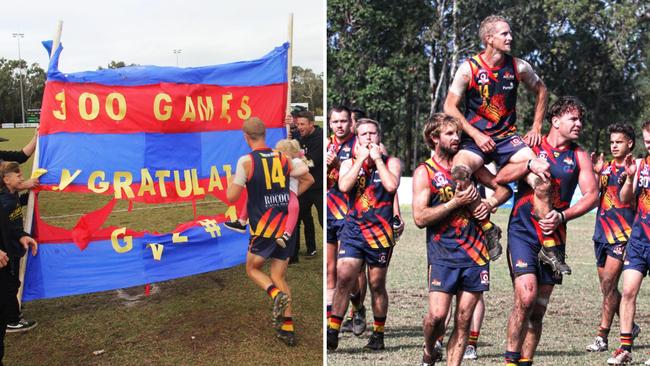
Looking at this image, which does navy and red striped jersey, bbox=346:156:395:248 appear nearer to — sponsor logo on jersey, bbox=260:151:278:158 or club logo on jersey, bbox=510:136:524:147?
sponsor logo on jersey, bbox=260:151:278:158

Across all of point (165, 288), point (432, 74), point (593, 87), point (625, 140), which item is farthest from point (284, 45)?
point (593, 87)

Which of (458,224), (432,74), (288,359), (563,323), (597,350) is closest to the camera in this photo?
(458,224)

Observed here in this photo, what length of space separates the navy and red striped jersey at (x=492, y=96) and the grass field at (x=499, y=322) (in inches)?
59.5

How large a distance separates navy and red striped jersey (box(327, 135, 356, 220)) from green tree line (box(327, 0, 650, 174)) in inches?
805

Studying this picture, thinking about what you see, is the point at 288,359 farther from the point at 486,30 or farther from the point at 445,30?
the point at 445,30

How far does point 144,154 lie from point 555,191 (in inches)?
131

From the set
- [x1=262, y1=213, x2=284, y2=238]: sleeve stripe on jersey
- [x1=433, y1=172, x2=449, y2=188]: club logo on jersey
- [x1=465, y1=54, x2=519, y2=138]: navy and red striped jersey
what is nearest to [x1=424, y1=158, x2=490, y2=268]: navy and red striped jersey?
[x1=433, y1=172, x2=449, y2=188]: club logo on jersey

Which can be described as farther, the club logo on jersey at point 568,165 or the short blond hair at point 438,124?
the club logo on jersey at point 568,165

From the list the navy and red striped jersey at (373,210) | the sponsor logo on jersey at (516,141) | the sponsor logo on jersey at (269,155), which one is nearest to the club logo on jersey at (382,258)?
the navy and red striped jersey at (373,210)

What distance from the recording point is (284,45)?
6.54 m

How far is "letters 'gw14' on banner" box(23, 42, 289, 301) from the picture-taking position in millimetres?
5562

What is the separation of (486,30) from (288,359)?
273cm

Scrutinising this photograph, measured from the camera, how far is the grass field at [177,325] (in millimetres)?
5301

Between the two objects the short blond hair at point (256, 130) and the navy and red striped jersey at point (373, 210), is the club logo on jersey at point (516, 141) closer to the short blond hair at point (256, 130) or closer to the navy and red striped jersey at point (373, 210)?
the navy and red striped jersey at point (373, 210)
